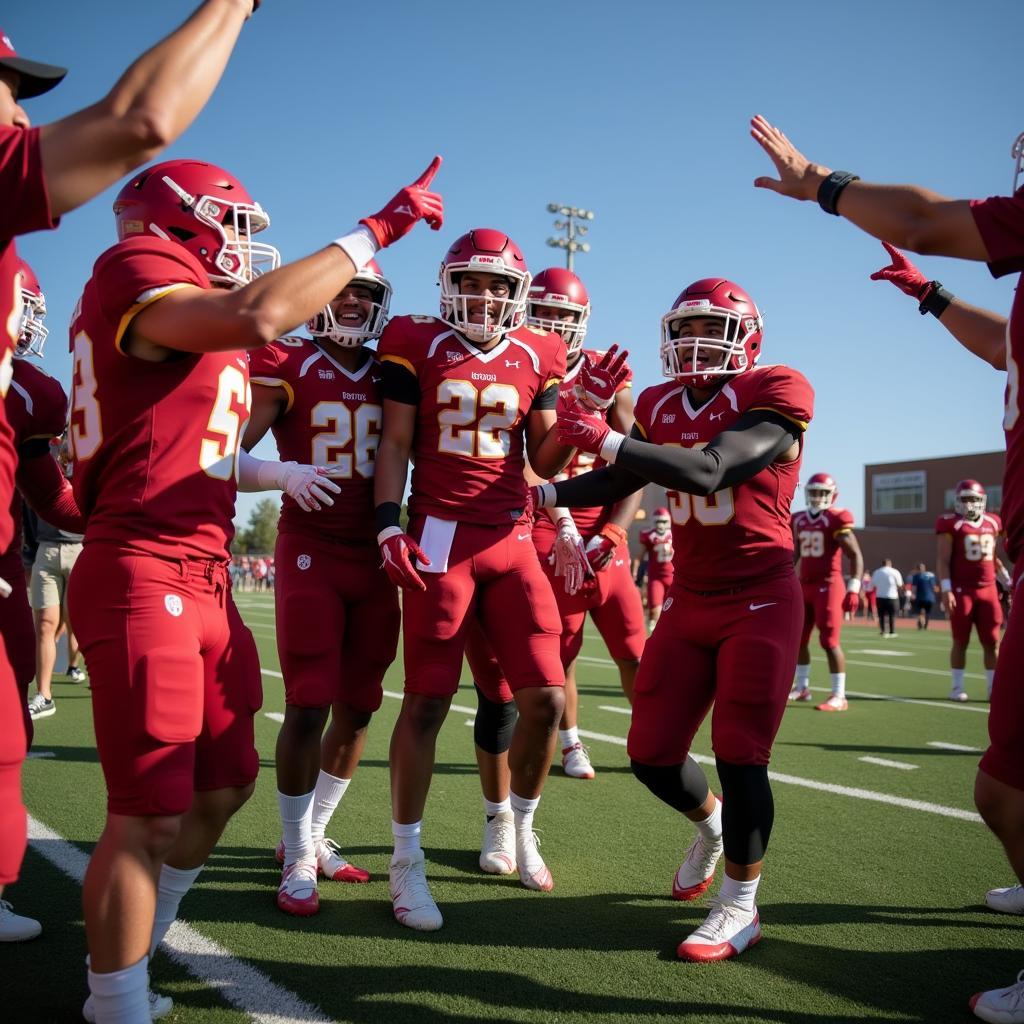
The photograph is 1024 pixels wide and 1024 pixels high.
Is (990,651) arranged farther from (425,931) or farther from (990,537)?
(425,931)

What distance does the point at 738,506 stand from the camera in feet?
11.5

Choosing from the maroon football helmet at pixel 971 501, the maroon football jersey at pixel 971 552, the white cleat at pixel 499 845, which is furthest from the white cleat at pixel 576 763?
the maroon football helmet at pixel 971 501

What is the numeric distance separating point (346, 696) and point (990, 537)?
27.6 feet

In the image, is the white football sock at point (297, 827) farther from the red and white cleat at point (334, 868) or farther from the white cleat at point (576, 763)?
the white cleat at point (576, 763)

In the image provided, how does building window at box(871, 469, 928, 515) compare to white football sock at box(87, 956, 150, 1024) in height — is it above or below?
above

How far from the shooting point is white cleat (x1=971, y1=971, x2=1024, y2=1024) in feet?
8.76

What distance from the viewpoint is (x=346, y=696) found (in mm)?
3930

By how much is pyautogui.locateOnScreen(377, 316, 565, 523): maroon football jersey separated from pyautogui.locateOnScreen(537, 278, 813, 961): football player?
1.01ft

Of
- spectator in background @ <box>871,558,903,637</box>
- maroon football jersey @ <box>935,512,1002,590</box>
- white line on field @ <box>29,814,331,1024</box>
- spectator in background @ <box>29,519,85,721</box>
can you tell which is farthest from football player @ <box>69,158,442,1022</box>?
spectator in background @ <box>871,558,903,637</box>

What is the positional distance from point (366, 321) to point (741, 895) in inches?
103

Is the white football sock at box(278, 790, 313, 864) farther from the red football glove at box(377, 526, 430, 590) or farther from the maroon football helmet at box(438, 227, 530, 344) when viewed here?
the maroon football helmet at box(438, 227, 530, 344)

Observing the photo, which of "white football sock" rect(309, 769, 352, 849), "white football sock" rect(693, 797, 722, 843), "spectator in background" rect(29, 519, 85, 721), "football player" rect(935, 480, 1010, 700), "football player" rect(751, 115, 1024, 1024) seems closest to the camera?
"football player" rect(751, 115, 1024, 1024)

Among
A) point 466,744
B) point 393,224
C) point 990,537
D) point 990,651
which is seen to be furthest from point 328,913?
point 990,537

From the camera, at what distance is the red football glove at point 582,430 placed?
3.23m
